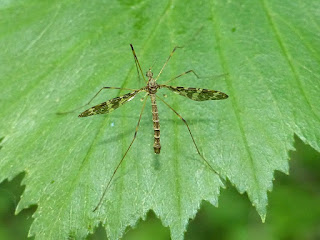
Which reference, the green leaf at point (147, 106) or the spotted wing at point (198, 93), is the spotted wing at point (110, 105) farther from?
the spotted wing at point (198, 93)

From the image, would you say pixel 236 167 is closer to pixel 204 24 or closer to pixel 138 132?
pixel 138 132

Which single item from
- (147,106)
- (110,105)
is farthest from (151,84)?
(110,105)

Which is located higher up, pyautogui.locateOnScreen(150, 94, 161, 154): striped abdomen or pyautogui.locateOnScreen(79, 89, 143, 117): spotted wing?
pyautogui.locateOnScreen(79, 89, 143, 117): spotted wing

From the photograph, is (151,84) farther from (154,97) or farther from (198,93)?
(198,93)

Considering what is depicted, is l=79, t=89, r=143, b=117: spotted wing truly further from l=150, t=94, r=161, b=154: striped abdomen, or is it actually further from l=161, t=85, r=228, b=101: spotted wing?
l=161, t=85, r=228, b=101: spotted wing

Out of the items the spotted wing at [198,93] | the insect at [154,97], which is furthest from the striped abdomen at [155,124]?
the spotted wing at [198,93]

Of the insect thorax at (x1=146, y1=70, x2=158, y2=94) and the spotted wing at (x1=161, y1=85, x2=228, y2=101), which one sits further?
the insect thorax at (x1=146, y1=70, x2=158, y2=94)

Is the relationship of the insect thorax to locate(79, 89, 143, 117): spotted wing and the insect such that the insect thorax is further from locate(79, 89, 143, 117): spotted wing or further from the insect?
locate(79, 89, 143, 117): spotted wing

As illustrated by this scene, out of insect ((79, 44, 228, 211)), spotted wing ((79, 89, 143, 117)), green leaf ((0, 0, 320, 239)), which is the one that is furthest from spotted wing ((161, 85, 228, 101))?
spotted wing ((79, 89, 143, 117))
